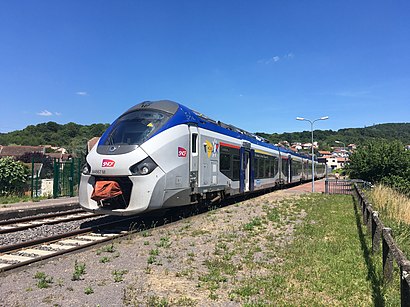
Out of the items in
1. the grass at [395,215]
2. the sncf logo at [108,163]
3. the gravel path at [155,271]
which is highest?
the sncf logo at [108,163]

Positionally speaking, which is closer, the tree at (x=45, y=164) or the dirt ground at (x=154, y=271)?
the dirt ground at (x=154, y=271)

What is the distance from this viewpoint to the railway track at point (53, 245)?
6.93m

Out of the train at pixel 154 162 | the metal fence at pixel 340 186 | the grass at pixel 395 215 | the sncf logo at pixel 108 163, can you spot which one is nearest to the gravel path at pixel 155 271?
the train at pixel 154 162

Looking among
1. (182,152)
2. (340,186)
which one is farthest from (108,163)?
(340,186)

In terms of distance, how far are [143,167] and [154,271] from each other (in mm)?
3681

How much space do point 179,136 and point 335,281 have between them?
6325mm

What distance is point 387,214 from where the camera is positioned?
11.8 m

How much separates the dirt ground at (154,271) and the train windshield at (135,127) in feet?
8.59

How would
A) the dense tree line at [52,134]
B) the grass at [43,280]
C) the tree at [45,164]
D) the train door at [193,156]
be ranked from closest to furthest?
the grass at [43,280]
the train door at [193,156]
the tree at [45,164]
the dense tree line at [52,134]

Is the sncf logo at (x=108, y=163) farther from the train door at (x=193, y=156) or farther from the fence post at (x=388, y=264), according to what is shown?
the fence post at (x=388, y=264)

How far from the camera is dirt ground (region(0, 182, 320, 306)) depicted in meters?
4.90

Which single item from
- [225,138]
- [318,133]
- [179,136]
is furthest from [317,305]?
[318,133]

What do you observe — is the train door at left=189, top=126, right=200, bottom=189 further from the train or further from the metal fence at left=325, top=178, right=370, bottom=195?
the metal fence at left=325, top=178, right=370, bottom=195

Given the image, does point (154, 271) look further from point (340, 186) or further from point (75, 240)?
point (340, 186)
